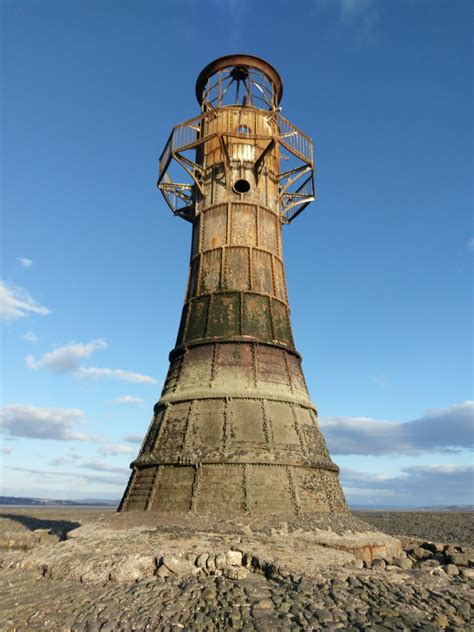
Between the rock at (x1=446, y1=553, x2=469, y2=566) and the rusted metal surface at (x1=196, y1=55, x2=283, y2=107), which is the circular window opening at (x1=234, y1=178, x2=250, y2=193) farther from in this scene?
the rock at (x1=446, y1=553, x2=469, y2=566)

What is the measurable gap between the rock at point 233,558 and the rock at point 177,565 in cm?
69

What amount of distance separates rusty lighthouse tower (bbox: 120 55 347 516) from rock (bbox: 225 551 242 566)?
209 centimetres

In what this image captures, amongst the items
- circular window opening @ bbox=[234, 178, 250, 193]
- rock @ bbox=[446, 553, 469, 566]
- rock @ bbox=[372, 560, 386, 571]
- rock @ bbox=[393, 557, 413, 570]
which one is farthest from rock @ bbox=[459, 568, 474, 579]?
circular window opening @ bbox=[234, 178, 250, 193]

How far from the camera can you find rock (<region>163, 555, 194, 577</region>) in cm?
809

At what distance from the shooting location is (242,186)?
1662 cm

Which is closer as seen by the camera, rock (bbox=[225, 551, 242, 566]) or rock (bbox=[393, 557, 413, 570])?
rock (bbox=[225, 551, 242, 566])

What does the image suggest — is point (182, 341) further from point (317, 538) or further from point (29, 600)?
point (29, 600)

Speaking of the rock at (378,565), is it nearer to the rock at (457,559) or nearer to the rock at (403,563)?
the rock at (403,563)

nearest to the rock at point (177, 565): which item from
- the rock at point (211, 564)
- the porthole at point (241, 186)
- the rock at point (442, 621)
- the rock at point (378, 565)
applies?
the rock at point (211, 564)

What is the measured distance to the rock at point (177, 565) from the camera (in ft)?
26.5

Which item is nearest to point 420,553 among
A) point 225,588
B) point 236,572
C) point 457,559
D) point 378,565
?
point 457,559

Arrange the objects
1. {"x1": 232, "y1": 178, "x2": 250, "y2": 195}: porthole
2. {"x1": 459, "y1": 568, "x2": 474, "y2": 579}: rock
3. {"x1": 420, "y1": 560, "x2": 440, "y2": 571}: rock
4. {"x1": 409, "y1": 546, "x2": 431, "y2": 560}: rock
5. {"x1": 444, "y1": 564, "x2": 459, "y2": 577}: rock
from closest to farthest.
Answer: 1. {"x1": 459, "y1": 568, "x2": 474, "y2": 579}: rock
2. {"x1": 444, "y1": 564, "x2": 459, "y2": 577}: rock
3. {"x1": 420, "y1": 560, "x2": 440, "y2": 571}: rock
4. {"x1": 409, "y1": 546, "x2": 431, "y2": 560}: rock
5. {"x1": 232, "y1": 178, "x2": 250, "y2": 195}: porthole

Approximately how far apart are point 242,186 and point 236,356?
6.85 m

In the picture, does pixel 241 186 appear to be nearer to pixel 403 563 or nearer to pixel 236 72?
pixel 236 72
